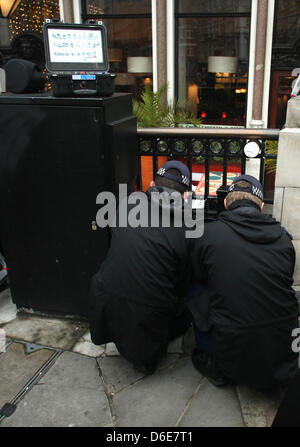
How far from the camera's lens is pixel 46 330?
3.64 meters

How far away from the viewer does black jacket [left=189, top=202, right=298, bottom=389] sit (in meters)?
2.66

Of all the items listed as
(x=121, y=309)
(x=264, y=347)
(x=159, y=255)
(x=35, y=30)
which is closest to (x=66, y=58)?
(x=159, y=255)

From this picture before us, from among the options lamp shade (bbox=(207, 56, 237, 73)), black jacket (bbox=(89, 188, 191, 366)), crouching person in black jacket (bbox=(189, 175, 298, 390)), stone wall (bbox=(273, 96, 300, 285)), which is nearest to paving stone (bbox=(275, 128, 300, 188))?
stone wall (bbox=(273, 96, 300, 285))

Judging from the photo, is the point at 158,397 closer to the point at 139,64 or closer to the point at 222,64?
the point at 222,64

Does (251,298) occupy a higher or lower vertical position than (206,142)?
lower

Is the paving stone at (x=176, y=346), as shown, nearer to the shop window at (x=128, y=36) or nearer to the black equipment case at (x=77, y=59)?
the black equipment case at (x=77, y=59)

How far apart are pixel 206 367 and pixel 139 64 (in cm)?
794

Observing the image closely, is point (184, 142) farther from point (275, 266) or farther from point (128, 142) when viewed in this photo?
point (275, 266)

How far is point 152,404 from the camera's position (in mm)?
2814

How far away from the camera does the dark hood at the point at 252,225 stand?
8.86ft

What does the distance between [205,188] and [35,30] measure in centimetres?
777

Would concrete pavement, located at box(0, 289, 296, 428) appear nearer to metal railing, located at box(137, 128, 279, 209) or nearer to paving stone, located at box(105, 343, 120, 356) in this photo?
paving stone, located at box(105, 343, 120, 356)

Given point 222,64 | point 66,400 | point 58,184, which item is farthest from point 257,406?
point 222,64

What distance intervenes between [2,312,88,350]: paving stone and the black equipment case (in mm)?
2000
